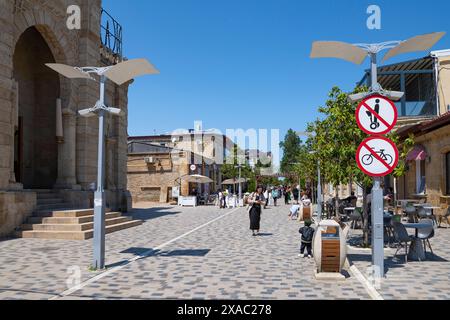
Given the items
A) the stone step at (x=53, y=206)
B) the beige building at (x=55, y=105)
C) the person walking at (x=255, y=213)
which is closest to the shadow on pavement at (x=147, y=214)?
the beige building at (x=55, y=105)

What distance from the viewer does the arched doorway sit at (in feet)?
58.1

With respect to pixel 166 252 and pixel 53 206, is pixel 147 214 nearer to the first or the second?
pixel 53 206

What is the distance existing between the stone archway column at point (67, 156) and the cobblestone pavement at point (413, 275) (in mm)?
11267

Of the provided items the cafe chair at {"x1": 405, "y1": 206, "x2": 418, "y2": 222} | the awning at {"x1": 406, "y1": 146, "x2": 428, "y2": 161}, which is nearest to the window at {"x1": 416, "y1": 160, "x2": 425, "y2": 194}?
the awning at {"x1": 406, "y1": 146, "x2": 428, "y2": 161}

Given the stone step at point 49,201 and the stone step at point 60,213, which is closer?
the stone step at point 60,213

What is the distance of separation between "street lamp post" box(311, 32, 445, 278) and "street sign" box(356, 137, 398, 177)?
0.43m

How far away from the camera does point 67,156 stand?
55.8 feet

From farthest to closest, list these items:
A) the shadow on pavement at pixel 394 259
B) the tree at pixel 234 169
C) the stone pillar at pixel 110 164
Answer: the tree at pixel 234 169, the stone pillar at pixel 110 164, the shadow on pavement at pixel 394 259

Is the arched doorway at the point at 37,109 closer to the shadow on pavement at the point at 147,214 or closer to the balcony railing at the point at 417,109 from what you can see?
the shadow on pavement at the point at 147,214

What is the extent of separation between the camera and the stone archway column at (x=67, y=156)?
16859 millimetres

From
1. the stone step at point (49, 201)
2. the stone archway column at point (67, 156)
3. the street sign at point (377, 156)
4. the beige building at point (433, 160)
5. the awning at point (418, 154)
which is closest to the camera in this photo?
the street sign at point (377, 156)

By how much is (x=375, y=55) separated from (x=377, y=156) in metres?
2.06

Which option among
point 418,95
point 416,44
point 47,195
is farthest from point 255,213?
point 418,95

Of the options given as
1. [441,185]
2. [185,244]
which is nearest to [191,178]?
[441,185]
